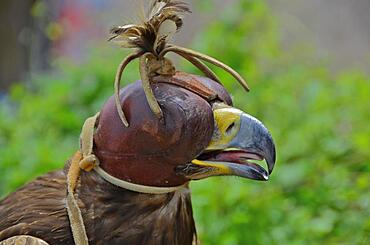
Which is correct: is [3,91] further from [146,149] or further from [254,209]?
[146,149]

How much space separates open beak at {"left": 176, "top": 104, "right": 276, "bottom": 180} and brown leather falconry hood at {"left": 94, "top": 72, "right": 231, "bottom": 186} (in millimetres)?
23

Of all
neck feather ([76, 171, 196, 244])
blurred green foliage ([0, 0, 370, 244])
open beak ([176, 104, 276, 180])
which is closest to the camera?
open beak ([176, 104, 276, 180])

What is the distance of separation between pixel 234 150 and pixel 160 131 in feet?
0.59

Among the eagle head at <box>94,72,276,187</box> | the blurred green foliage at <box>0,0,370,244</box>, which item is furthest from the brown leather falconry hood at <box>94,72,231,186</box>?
the blurred green foliage at <box>0,0,370,244</box>

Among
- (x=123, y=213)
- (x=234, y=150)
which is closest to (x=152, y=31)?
(x=234, y=150)

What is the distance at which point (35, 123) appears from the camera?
538 cm

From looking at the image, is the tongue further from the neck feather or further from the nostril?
the neck feather

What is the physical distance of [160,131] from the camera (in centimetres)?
234

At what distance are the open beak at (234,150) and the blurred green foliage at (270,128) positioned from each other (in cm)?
114

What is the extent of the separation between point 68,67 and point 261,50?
3.82 ft

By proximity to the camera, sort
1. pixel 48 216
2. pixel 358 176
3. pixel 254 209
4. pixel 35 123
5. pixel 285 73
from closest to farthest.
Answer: pixel 48 216
pixel 254 209
pixel 358 176
pixel 35 123
pixel 285 73

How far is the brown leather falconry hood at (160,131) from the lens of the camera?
2332 millimetres

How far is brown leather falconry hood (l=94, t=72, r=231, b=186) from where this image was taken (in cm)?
233

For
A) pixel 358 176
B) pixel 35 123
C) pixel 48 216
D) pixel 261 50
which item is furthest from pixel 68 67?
Answer: pixel 48 216
